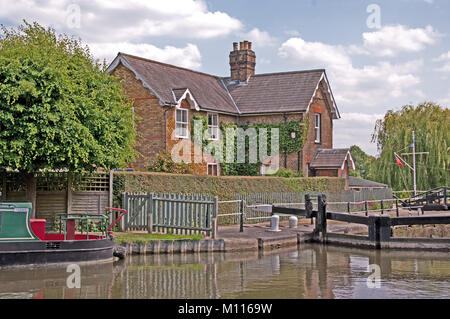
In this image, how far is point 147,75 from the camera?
3350 cm

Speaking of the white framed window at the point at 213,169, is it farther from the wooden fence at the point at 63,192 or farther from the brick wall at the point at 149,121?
the wooden fence at the point at 63,192

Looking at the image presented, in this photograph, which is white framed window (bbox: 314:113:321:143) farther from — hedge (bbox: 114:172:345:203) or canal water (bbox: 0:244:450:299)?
canal water (bbox: 0:244:450:299)

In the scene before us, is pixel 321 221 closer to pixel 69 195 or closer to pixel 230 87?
pixel 69 195

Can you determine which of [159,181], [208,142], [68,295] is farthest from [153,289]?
[208,142]

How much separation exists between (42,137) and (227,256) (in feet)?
22.7

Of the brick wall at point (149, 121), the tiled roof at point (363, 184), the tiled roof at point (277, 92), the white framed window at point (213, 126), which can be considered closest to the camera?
the brick wall at point (149, 121)

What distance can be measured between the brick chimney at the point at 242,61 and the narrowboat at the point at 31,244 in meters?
27.4

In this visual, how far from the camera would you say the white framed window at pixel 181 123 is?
32.9 m

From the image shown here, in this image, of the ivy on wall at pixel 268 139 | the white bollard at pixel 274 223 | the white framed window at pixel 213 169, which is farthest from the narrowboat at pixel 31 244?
the ivy on wall at pixel 268 139

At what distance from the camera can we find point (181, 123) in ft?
108

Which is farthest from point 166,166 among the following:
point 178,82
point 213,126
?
point 178,82

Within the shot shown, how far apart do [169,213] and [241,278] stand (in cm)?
656

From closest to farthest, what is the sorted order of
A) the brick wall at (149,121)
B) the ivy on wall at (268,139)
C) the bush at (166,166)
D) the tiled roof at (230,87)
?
the bush at (166,166) < the brick wall at (149,121) < the tiled roof at (230,87) < the ivy on wall at (268,139)

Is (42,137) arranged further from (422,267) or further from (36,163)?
(422,267)
